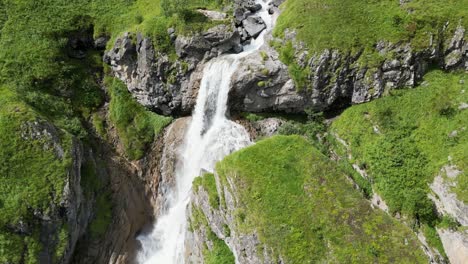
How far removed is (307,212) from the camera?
17.3m

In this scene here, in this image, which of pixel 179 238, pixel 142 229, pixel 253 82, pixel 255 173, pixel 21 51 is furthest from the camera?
pixel 21 51

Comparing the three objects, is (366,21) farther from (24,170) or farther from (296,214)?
(24,170)

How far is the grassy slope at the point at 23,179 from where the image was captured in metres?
20.7

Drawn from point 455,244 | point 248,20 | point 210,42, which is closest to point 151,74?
point 210,42

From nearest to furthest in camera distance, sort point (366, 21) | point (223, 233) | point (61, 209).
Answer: point (223, 233)
point (61, 209)
point (366, 21)

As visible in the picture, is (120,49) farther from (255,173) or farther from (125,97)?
(255,173)

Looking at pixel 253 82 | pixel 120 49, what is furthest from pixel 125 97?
pixel 253 82

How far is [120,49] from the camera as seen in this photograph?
33094 millimetres

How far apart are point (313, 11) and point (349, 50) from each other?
508cm

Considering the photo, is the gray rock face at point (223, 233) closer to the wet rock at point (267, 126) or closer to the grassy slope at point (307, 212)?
the grassy slope at point (307, 212)

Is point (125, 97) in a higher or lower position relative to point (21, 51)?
lower

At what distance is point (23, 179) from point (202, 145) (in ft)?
42.5

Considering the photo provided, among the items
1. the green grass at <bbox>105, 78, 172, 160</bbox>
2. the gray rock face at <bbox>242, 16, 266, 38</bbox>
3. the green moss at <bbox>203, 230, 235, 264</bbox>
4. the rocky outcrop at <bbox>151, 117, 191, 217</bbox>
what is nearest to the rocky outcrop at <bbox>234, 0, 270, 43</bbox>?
the gray rock face at <bbox>242, 16, 266, 38</bbox>

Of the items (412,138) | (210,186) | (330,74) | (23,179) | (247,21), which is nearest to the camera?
(210,186)
